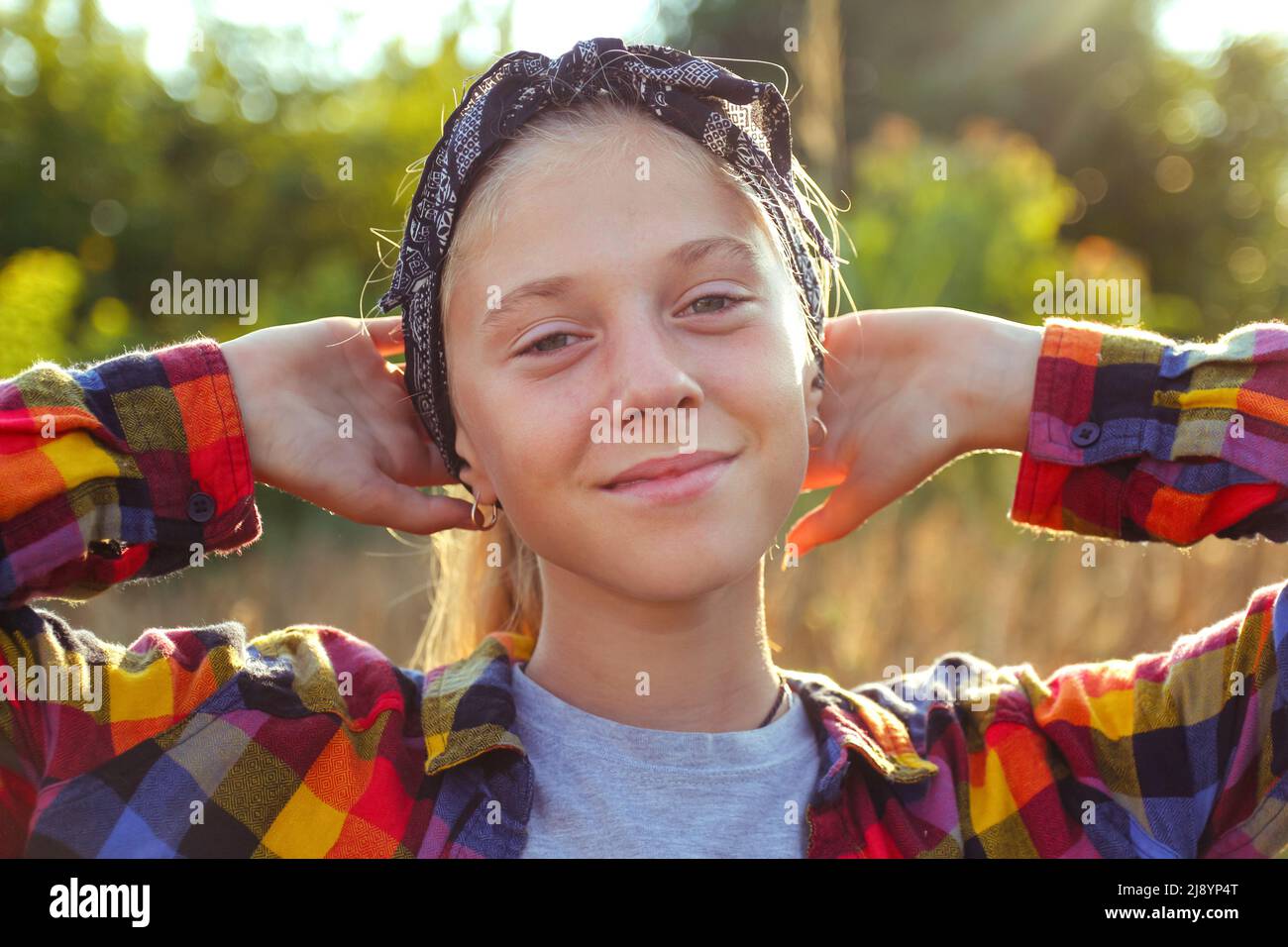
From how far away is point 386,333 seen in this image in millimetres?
2312

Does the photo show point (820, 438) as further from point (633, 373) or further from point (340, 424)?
point (340, 424)

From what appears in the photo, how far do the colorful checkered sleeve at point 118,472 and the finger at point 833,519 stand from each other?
0.97m

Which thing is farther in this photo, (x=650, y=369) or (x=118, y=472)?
(x=118, y=472)

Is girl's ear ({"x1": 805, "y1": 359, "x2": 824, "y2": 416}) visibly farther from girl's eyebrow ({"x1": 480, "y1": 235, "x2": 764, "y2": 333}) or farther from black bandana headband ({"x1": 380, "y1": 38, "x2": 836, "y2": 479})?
girl's eyebrow ({"x1": 480, "y1": 235, "x2": 764, "y2": 333})

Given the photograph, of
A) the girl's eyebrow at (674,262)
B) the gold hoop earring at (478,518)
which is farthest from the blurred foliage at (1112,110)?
the girl's eyebrow at (674,262)

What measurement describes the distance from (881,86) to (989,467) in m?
9.46

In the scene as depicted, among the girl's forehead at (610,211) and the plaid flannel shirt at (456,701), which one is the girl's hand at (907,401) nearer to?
the plaid flannel shirt at (456,701)

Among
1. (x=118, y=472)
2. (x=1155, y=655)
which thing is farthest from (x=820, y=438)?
(x=118, y=472)

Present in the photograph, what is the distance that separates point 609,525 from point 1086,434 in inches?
35.0

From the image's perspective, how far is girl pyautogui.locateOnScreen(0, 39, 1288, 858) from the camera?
1.90m

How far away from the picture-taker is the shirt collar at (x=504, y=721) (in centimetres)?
200

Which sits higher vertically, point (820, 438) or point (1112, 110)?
point (1112, 110)

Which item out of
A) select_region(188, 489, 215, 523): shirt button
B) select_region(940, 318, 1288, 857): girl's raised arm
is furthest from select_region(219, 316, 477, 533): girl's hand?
select_region(940, 318, 1288, 857): girl's raised arm

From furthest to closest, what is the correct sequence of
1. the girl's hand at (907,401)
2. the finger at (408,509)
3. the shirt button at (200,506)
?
the girl's hand at (907,401) → the finger at (408,509) → the shirt button at (200,506)
